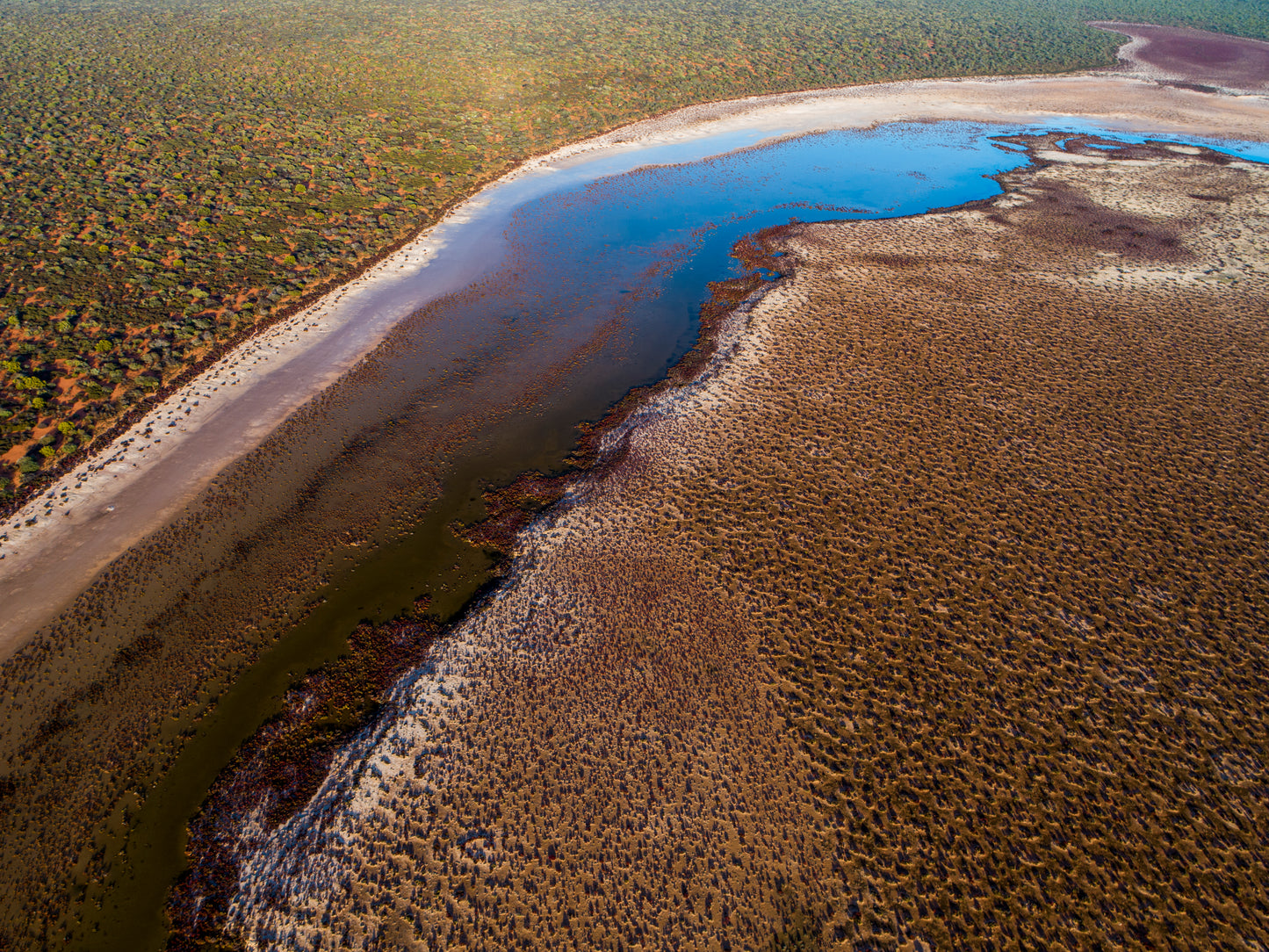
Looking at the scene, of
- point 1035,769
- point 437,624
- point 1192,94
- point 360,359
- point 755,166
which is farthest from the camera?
point 1192,94

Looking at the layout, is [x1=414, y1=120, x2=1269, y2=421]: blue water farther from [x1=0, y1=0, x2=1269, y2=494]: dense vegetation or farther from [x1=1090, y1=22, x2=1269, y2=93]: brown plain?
[x1=1090, y1=22, x2=1269, y2=93]: brown plain

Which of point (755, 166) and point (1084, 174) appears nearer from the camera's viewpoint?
point (1084, 174)

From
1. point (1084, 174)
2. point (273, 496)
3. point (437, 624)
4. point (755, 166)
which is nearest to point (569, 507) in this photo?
point (437, 624)

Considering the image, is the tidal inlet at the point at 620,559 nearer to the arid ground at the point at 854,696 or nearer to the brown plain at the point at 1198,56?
the arid ground at the point at 854,696

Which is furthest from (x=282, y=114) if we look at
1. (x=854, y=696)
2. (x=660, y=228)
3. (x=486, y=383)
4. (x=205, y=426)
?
(x=854, y=696)

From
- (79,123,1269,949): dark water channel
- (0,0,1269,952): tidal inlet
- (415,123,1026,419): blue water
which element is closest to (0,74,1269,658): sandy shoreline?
(0,0,1269,952): tidal inlet

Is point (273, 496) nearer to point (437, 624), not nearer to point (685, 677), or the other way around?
point (437, 624)

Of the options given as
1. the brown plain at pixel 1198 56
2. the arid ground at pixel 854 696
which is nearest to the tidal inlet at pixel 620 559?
the arid ground at pixel 854 696
